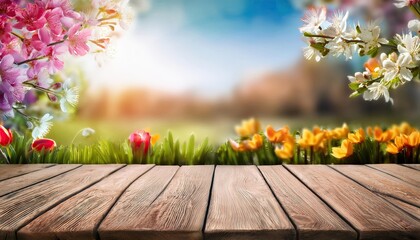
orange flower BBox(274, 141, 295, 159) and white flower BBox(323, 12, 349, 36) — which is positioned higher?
white flower BBox(323, 12, 349, 36)

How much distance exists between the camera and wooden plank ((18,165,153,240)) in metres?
1.09

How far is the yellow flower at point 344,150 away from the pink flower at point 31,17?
1.40 metres

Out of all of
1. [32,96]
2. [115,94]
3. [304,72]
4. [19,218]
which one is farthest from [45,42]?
[304,72]

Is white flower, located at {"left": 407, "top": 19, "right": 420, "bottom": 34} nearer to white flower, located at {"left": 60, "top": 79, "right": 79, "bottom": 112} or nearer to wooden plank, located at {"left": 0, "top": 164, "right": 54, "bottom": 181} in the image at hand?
white flower, located at {"left": 60, "top": 79, "right": 79, "bottom": 112}

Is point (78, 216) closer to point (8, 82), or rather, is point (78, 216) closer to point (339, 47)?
point (8, 82)

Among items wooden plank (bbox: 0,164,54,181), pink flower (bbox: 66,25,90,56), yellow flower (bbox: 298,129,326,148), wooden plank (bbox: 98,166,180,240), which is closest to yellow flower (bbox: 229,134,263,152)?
yellow flower (bbox: 298,129,326,148)

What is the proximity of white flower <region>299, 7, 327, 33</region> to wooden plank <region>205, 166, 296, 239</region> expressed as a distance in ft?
1.63

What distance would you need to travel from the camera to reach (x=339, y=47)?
143 centimetres

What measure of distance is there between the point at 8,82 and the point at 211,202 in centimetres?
65

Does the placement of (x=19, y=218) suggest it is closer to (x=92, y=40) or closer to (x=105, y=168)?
(x=92, y=40)

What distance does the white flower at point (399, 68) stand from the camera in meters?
1.38

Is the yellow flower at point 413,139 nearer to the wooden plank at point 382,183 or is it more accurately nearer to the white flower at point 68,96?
the wooden plank at point 382,183

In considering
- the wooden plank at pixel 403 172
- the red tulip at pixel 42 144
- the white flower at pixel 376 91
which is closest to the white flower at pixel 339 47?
the white flower at pixel 376 91

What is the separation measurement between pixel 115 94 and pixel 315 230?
3544 millimetres
